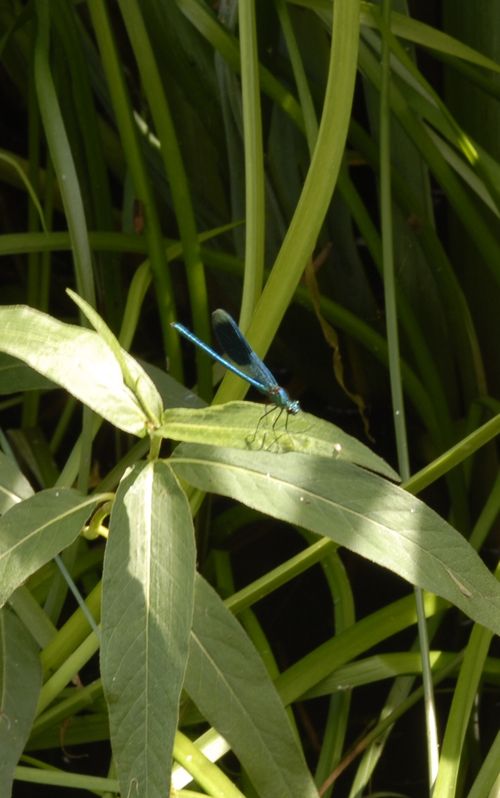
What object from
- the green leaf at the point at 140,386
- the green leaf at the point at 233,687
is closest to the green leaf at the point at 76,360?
the green leaf at the point at 140,386

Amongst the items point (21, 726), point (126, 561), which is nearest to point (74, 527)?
point (126, 561)

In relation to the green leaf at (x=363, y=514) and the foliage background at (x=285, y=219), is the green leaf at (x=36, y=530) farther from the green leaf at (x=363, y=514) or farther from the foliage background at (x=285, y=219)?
the foliage background at (x=285, y=219)

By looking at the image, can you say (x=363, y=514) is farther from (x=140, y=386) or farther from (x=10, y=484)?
(x=10, y=484)

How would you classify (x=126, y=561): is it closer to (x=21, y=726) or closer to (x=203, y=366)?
(x=21, y=726)

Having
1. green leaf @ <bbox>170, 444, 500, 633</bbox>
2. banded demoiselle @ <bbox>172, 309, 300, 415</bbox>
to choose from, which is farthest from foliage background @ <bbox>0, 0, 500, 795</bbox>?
green leaf @ <bbox>170, 444, 500, 633</bbox>

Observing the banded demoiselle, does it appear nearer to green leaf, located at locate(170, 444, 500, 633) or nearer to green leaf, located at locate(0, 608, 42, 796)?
green leaf, located at locate(170, 444, 500, 633)

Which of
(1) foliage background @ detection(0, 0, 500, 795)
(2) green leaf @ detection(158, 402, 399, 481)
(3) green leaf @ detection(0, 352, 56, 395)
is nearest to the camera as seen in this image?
(2) green leaf @ detection(158, 402, 399, 481)
